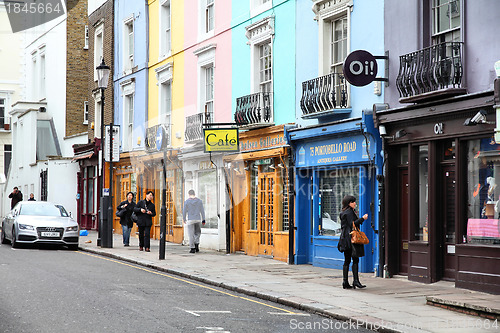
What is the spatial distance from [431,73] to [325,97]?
12.0ft

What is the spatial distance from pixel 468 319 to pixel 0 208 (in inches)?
1573

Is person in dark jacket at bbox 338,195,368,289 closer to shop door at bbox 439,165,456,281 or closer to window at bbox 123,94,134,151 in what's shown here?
shop door at bbox 439,165,456,281

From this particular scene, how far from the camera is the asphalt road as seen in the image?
9219 millimetres

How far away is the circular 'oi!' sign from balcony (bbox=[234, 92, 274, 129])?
494 centimetres

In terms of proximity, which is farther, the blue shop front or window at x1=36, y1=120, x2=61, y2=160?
window at x1=36, y1=120, x2=61, y2=160

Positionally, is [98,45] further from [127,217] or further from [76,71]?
[127,217]

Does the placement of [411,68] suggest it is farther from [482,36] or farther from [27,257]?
[27,257]

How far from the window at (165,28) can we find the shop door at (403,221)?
14098 millimetres

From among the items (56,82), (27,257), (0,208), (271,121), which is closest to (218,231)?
(271,121)

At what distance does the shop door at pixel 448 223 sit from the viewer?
13938 mm

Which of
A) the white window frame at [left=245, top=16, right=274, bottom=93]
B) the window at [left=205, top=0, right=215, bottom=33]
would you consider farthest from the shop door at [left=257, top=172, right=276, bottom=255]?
the window at [left=205, top=0, right=215, bottom=33]

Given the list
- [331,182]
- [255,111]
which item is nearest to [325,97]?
[331,182]

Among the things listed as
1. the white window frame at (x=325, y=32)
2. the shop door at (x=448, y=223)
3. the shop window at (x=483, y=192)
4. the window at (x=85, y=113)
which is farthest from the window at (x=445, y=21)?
the window at (x=85, y=113)

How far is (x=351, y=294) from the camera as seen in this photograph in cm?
1255
